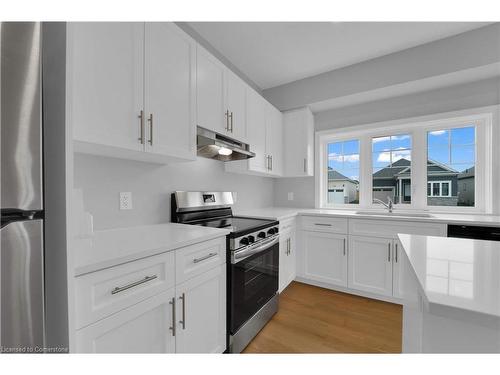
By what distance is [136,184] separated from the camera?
59.1 inches

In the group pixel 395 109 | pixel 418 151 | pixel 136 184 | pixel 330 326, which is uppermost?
pixel 395 109

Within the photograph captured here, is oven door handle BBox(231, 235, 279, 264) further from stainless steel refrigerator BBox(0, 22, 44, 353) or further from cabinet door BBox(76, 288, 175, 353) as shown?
stainless steel refrigerator BBox(0, 22, 44, 353)

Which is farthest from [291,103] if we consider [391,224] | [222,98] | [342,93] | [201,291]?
[201,291]

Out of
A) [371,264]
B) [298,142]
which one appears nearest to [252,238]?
[371,264]

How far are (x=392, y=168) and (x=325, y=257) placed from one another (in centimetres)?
150

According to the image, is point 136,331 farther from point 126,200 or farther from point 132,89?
point 132,89

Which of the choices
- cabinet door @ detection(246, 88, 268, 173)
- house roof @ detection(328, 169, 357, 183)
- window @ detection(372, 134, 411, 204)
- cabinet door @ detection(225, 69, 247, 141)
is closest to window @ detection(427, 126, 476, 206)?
window @ detection(372, 134, 411, 204)

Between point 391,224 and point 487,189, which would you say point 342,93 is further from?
point 487,189

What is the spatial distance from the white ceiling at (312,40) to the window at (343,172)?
1087 millimetres

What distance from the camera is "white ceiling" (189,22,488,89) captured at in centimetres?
190

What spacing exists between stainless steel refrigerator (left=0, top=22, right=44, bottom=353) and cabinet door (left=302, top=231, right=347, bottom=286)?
2.39 meters

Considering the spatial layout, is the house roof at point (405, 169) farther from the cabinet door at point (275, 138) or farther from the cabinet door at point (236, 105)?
the cabinet door at point (236, 105)

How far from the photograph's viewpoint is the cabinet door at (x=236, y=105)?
1.91 m

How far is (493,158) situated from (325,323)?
246 centimetres
